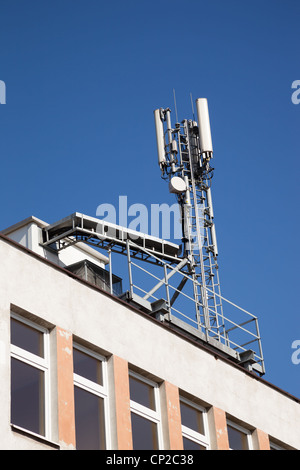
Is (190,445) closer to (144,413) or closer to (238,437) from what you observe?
(144,413)

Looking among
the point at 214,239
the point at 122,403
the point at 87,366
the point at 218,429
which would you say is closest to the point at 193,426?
the point at 218,429

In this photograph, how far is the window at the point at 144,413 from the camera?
20.2 meters

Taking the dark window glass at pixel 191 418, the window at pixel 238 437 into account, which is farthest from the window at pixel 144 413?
the window at pixel 238 437

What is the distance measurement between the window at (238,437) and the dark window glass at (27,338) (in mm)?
5479

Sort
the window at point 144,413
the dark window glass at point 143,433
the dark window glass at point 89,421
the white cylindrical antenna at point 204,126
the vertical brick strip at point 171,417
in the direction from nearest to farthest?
the dark window glass at point 89,421
the dark window glass at point 143,433
the window at point 144,413
the vertical brick strip at point 171,417
the white cylindrical antenna at point 204,126

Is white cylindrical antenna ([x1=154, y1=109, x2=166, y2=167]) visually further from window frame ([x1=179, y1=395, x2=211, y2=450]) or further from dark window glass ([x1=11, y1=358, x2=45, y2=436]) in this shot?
dark window glass ([x1=11, y1=358, x2=45, y2=436])

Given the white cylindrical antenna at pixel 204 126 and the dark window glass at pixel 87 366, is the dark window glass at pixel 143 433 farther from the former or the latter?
the white cylindrical antenna at pixel 204 126

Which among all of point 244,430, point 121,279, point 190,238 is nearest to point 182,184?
point 190,238

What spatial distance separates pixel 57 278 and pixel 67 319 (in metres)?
0.87

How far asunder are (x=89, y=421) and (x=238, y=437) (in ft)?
16.1

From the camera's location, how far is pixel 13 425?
56.6 feet

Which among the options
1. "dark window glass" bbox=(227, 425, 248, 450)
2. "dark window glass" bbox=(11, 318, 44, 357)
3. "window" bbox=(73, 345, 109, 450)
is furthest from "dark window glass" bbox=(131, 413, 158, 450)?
"dark window glass" bbox=(227, 425, 248, 450)

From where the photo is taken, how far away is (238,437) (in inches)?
906

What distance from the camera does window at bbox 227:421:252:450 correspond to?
2277 cm
